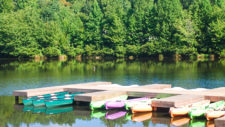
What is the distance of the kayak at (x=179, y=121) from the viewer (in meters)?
16.7

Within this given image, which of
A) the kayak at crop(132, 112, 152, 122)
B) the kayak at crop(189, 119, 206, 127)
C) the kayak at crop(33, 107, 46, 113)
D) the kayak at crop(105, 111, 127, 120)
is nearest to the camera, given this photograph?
the kayak at crop(189, 119, 206, 127)

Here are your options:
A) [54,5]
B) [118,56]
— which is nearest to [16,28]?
[118,56]

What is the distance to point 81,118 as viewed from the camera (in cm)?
1842

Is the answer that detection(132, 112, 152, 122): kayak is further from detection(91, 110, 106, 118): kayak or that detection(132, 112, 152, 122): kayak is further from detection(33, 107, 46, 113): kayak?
detection(33, 107, 46, 113): kayak

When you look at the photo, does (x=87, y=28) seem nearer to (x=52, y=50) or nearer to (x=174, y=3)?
(x=52, y=50)

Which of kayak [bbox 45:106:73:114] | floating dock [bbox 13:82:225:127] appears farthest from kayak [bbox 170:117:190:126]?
kayak [bbox 45:106:73:114]

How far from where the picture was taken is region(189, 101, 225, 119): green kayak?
17234 millimetres

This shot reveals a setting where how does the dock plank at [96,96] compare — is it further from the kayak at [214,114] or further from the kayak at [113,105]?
the kayak at [214,114]

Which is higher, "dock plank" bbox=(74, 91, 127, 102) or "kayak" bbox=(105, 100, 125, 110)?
"dock plank" bbox=(74, 91, 127, 102)

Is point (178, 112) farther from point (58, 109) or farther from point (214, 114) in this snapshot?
point (58, 109)

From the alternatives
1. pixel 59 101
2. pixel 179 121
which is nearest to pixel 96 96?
pixel 59 101

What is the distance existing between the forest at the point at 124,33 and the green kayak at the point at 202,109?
165 ft

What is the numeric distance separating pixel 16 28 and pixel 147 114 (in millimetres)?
61441

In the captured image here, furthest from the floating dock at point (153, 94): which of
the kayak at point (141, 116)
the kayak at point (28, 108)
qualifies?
the kayak at point (28, 108)
